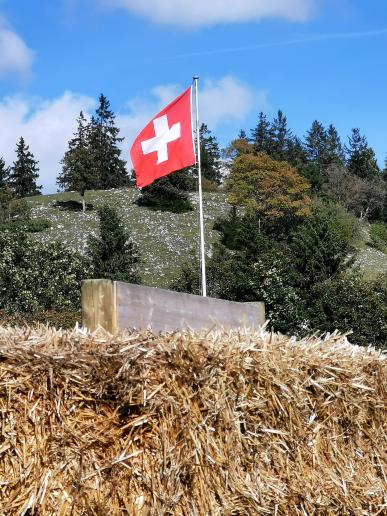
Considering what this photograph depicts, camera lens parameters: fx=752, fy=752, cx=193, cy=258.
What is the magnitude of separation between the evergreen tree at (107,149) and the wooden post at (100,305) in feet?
376

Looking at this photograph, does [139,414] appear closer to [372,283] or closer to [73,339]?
[73,339]

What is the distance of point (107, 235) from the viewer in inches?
2136

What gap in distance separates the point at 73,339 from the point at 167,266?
200ft

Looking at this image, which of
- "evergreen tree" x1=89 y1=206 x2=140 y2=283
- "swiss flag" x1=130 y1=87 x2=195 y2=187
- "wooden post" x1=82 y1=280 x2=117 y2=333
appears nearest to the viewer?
"wooden post" x1=82 y1=280 x2=117 y2=333

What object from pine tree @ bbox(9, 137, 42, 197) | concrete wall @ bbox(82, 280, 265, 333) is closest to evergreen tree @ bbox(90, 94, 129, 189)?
pine tree @ bbox(9, 137, 42, 197)

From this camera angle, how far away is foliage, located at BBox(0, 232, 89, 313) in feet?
138

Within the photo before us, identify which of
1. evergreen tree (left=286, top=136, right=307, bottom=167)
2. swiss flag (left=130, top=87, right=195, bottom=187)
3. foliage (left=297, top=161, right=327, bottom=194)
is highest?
evergreen tree (left=286, top=136, right=307, bottom=167)

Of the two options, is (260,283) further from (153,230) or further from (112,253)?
(153,230)

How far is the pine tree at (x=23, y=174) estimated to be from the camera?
403ft

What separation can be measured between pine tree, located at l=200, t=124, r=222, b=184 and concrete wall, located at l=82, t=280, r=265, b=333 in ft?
385

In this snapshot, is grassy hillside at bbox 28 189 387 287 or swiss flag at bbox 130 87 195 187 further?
grassy hillside at bbox 28 189 387 287

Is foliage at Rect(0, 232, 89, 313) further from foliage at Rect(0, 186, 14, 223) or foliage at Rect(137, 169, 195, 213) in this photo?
foliage at Rect(137, 169, 195, 213)

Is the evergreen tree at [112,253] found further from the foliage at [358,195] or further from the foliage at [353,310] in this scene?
the foliage at [358,195]

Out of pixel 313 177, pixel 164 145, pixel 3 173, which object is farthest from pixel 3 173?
pixel 164 145
